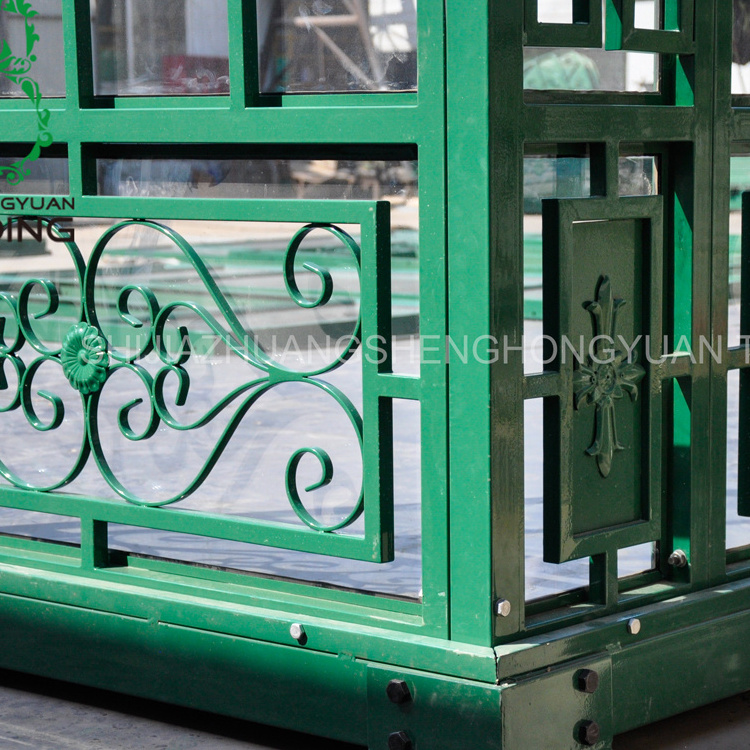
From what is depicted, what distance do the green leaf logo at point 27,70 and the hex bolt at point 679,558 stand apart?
1.56m

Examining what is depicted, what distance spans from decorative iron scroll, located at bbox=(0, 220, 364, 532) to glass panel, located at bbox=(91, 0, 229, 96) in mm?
293

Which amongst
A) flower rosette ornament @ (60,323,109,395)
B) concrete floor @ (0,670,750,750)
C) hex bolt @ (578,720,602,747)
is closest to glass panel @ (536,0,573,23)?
flower rosette ornament @ (60,323,109,395)

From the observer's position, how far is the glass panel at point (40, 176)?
322 cm

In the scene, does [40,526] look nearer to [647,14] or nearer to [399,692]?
[399,692]

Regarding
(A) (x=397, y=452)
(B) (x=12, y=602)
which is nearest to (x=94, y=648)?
(B) (x=12, y=602)

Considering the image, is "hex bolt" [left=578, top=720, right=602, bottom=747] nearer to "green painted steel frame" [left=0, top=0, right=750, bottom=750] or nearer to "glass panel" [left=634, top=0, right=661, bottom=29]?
"green painted steel frame" [left=0, top=0, right=750, bottom=750]

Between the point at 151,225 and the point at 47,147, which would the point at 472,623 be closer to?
the point at 151,225

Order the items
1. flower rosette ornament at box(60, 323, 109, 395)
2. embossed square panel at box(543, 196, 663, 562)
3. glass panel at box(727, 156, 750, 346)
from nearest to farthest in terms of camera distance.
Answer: embossed square panel at box(543, 196, 663, 562) < glass panel at box(727, 156, 750, 346) < flower rosette ornament at box(60, 323, 109, 395)

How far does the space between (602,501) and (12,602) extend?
4.43 ft

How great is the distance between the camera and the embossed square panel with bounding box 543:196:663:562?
106 inches

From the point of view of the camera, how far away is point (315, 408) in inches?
117

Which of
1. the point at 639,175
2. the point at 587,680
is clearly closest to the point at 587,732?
the point at 587,680

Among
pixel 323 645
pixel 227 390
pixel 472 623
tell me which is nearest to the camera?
pixel 472 623

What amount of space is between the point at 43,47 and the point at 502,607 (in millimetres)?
1557
